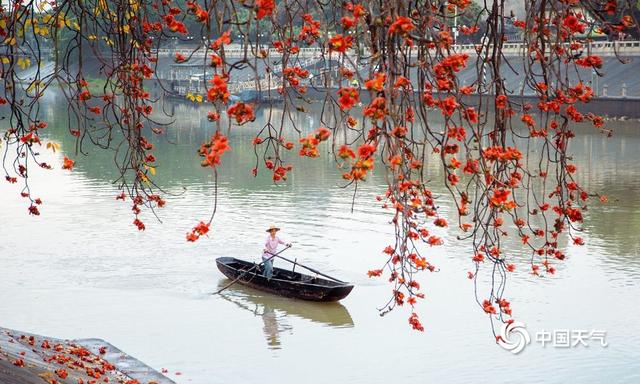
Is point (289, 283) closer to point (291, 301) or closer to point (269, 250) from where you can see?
point (291, 301)

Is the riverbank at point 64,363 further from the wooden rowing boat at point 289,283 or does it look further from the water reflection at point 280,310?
the wooden rowing boat at point 289,283

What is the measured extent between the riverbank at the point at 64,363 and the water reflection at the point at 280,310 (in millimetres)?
Answer: 3805

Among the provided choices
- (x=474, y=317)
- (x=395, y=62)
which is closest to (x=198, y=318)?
(x=474, y=317)

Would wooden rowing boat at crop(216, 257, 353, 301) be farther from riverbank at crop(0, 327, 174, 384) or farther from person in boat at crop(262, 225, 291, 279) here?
riverbank at crop(0, 327, 174, 384)

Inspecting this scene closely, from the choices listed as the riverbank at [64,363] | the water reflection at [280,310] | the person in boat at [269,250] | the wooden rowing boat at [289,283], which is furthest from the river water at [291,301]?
the riverbank at [64,363]

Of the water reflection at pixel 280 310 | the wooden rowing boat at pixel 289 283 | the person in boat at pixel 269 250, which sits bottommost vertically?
the water reflection at pixel 280 310

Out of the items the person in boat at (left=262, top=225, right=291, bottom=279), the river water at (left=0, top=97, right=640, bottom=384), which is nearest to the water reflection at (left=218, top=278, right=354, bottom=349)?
the river water at (left=0, top=97, right=640, bottom=384)

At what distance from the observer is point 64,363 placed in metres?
11.7

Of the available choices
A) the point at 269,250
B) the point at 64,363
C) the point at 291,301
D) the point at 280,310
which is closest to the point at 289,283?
the point at 291,301

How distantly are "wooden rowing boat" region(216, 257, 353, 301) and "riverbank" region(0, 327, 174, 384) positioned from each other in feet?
15.3

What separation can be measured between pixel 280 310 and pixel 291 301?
0.41m

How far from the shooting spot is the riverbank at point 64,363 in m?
10.1

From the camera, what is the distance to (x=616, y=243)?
2300cm

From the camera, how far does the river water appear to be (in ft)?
50.6
